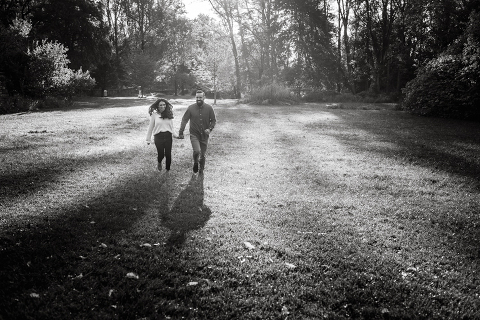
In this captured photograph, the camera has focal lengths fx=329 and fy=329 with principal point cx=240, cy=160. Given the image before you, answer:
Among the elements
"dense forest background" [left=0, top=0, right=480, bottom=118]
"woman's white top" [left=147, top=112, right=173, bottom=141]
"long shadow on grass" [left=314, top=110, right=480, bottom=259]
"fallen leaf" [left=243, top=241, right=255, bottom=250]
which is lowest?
"fallen leaf" [left=243, top=241, right=255, bottom=250]

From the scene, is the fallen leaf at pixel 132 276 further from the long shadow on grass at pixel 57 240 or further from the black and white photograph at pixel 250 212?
the long shadow on grass at pixel 57 240

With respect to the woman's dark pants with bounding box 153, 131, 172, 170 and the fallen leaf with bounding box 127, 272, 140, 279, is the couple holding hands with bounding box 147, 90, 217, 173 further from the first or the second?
the fallen leaf with bounding box 127, 272, 140, 279

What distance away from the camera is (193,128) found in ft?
29.3

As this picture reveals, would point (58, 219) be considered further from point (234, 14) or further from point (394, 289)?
point (234, 14)

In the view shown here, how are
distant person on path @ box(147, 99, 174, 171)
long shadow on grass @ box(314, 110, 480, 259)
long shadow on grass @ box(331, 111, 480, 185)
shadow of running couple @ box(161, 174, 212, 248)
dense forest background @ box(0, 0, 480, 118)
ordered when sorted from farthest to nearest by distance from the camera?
1. dense forest background @ box(0, 0, 480, 118)
2. long shadow on grass @ box(331, 111, 480, 185)
3. distant person on path @ box(147, 99, 174, 171)
4. long shadow on grass @ box(314, 110, 480, 259)
5. shadow of running couple @ box(161, 174, 212, 248)

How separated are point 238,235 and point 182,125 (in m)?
4.16

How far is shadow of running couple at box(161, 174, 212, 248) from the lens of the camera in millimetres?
5555

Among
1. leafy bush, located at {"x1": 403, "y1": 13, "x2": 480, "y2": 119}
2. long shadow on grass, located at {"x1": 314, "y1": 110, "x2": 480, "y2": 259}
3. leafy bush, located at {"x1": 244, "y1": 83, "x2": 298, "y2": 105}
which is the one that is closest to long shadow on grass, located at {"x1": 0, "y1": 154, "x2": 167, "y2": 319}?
long shadow on grass, located at {"x1": 314, "y1": 110, "x2": 480, "y2": 259}

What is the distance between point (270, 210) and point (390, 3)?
132ft

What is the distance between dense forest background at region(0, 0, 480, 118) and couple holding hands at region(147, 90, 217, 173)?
16014 millimetres

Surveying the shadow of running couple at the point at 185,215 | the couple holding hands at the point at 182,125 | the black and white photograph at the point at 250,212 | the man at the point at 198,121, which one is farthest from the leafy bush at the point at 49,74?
the shadow of running couple at the point at 185,215

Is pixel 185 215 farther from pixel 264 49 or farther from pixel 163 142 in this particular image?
pixel 264 49

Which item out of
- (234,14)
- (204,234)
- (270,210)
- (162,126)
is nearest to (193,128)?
(162,126)

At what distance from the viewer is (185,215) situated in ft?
21.0
